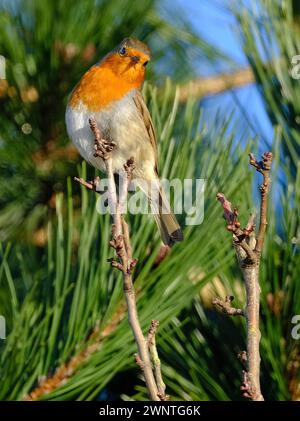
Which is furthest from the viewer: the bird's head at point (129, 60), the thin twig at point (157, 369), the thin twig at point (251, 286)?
the bird's head at point (129, 60)

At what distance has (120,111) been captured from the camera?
2.95 metres

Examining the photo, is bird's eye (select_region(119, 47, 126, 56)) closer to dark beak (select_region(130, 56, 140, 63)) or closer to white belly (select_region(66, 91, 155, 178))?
dark beak (select_region(130, 56, 140, 63))

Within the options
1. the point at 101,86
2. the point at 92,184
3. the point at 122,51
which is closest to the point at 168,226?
the point at 92,184

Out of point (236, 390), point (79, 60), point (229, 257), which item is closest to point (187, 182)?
point (229, 257)

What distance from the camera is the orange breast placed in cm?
271

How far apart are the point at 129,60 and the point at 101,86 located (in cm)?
15

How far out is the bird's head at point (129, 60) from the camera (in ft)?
9.39

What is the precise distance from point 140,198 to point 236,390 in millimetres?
753

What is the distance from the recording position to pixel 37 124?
2.63 metres

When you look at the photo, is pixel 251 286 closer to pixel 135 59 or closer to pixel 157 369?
pixel 157 369

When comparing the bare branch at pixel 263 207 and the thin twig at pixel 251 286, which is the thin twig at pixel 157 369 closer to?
the thin twig at pixel 251 286

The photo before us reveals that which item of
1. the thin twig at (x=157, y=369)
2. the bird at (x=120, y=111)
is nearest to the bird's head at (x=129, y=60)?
the bird at (x=120, y=111)
